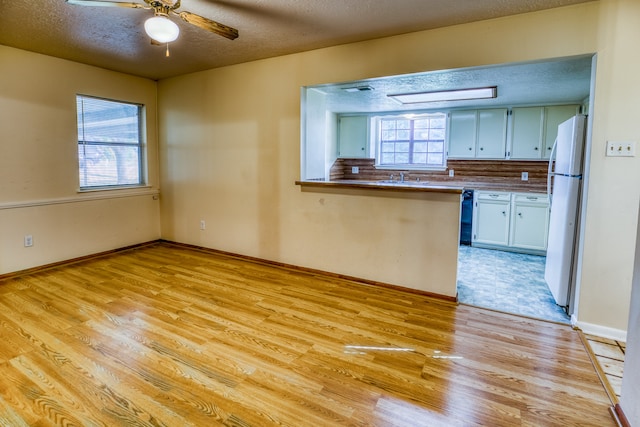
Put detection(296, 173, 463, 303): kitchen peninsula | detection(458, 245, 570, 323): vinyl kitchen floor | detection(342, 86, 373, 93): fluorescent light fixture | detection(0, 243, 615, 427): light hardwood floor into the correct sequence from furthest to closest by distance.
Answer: detection(342, 86, 373, 93): fluorescent light fixture < detection(296, 173, 463, 303): kitchen peninsula < detection(458, 245, 570, 323): vinyl kitchen floor < detection(0, 243, 615, 427): light hardwood floor

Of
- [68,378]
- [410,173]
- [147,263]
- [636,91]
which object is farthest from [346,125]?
[68,378]

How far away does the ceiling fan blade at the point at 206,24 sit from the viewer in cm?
227

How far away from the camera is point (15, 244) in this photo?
12.3 ft

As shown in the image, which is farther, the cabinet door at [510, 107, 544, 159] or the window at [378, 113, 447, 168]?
the window at [378, 113, 447, 168]

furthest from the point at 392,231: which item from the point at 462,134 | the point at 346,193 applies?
the point at 462,134

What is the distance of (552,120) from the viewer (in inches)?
198

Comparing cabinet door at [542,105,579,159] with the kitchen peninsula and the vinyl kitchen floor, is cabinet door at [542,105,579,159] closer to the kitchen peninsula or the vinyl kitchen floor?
the vinyl kitchen floor

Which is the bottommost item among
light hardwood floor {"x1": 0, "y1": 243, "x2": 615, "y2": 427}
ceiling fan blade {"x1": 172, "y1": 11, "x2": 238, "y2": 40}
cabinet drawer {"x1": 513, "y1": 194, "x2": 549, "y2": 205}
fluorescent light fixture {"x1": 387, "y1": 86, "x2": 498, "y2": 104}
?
light hardwood floor {"x1": 0, "y1": 243, "x2": 615, "y2": 427}

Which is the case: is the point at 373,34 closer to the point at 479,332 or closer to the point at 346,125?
the point at 479,332

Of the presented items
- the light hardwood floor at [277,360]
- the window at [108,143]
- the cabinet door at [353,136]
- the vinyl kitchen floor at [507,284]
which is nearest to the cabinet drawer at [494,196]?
the vinyl kitchen floor at [507,284]

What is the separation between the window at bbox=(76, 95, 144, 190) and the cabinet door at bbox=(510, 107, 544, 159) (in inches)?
211

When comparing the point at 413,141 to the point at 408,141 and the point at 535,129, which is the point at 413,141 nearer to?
the point at 408,141

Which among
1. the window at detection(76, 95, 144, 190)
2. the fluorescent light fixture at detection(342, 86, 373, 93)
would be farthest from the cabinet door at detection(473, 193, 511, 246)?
the window at detection(76, 95, 144, 190)

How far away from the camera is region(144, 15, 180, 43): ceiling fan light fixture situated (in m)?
2.09
